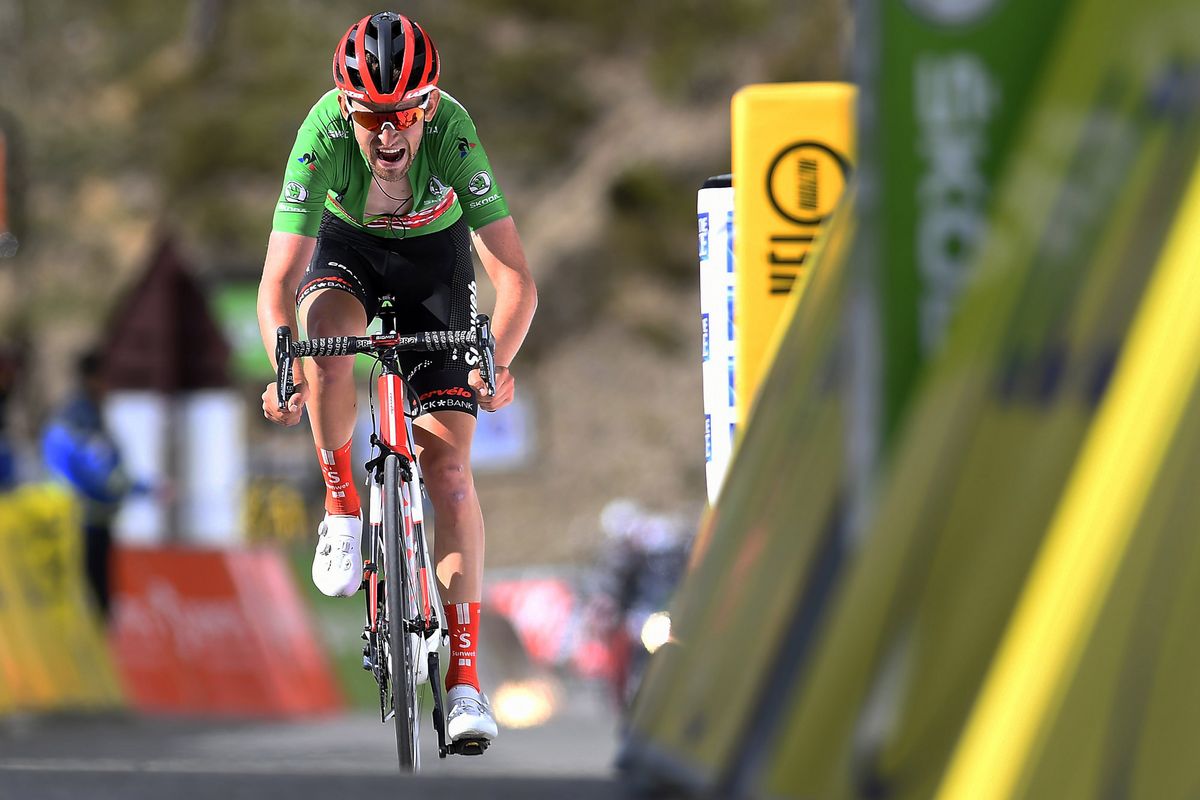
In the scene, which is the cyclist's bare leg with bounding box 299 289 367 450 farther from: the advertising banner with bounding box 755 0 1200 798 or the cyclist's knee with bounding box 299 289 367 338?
the advertising banner with bounding box 755 0 1200 798

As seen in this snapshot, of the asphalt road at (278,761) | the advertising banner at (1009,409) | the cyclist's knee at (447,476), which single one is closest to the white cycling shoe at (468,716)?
the asphalt road at (278,761)

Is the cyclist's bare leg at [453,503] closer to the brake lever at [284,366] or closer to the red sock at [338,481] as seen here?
the red sock at [338,481]

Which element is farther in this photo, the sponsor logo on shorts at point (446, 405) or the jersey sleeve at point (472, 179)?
the sponsor logo on shorts at point (446, 405)

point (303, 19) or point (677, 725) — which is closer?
point (677, 725)

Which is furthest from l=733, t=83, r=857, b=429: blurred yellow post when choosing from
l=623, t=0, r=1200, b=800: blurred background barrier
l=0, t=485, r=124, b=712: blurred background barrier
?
l=0, t=485, r=124, b=712: blurred background barrier

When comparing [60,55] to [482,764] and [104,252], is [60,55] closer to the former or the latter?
[104,252]

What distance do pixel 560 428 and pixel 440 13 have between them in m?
10.1

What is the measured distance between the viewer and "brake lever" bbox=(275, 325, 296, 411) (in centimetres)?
425

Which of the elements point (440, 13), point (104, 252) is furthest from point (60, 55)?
point (440, 13)

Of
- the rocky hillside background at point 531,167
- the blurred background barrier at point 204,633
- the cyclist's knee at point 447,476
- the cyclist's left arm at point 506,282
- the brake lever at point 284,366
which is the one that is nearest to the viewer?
the brake lever at point 284,366

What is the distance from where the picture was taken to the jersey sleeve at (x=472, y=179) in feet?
14.6

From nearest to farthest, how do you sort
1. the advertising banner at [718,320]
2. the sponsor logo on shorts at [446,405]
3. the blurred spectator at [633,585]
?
the sponsor logo on shorts at [446,405], the advertising banner at [718,320], the blurred spectator at [633,585]

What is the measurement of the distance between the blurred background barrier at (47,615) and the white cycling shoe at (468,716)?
913cm

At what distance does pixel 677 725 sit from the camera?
3045 millimetres
